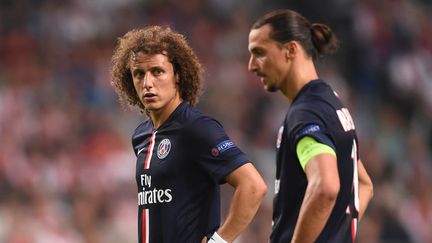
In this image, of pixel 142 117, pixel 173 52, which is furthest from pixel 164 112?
pixel 142 117

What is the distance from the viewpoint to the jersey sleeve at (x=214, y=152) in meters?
5.20

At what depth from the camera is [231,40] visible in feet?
41.9

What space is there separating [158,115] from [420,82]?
25.9 feet

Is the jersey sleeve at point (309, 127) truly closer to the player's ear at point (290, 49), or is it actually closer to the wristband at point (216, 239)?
the player's ear at point (290, 49)

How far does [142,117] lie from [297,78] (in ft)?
19.7

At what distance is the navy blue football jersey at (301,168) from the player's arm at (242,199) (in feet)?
0.42

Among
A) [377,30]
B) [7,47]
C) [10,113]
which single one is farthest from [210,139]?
[377,30]

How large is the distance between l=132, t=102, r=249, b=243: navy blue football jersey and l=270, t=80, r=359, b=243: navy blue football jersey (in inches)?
13.1

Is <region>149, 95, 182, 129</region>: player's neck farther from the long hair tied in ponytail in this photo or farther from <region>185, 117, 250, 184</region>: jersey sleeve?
the long hair tied in ponytail

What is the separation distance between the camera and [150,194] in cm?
532

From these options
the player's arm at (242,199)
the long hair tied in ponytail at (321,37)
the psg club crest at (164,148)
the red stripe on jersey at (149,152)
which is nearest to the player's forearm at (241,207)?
the player's arm at (242,199)

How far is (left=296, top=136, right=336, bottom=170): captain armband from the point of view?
15.6 feet

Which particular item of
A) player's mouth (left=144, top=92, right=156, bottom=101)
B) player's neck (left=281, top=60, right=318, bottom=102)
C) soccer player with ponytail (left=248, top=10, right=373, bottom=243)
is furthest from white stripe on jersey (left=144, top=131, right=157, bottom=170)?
player's neck (left=281, top=60, right=318, bottom=102)

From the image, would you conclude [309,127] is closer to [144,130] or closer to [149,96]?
[149,96]
